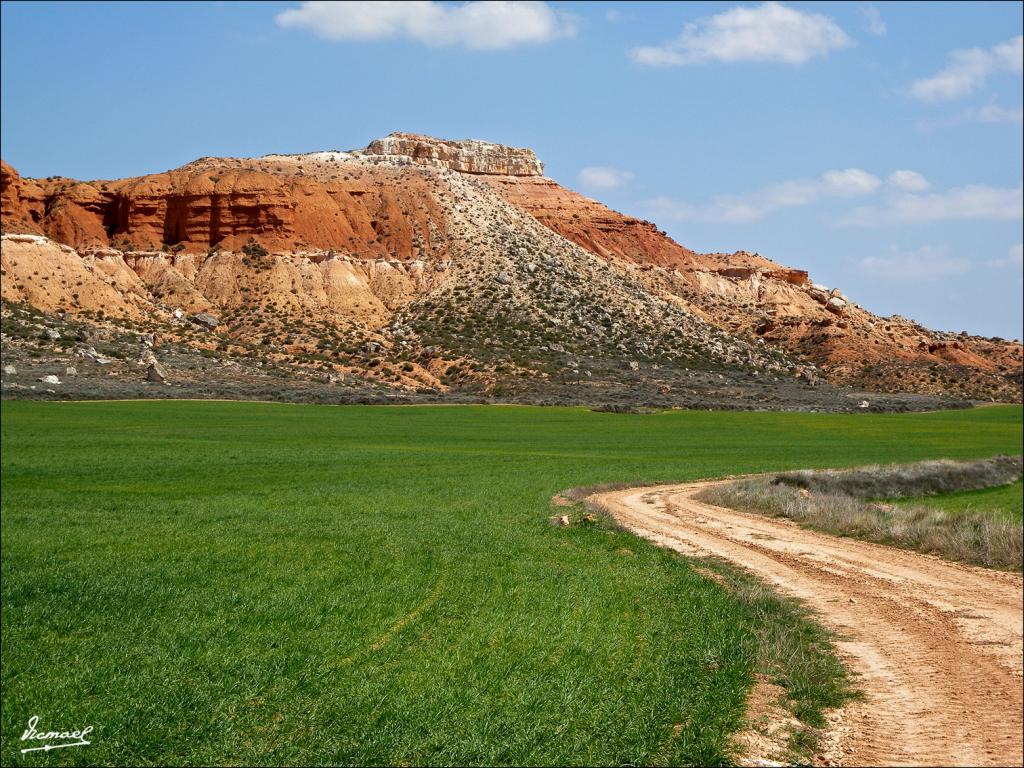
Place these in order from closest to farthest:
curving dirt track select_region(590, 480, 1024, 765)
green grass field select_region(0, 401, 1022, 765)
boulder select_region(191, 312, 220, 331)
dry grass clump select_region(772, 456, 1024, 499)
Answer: curving dirt track select_region(590, 480, 1024, 765), green grass field select_region(0, 401, 1022, 765), dry grass clump select_region(772, 456, 1024, 499), boulder select_region(191, 312, 220, 331)

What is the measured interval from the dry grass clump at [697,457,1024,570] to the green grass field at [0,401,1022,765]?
6407mm

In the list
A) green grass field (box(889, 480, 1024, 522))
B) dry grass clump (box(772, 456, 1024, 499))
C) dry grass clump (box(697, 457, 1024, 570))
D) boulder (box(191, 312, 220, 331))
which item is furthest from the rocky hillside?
green grass field (box(889, 480, 1024, 522))

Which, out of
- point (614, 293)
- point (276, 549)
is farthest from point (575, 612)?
point (614, 293)

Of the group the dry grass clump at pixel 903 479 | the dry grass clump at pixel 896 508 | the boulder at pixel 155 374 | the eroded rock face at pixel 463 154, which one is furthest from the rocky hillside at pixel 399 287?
the dry grass clump at pixel 896 508

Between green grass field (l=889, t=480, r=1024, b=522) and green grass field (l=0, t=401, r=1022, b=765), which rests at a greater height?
green grass field (l=889, t=480, r=1024, b=522)

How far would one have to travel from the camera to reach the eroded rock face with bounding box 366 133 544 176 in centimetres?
14738

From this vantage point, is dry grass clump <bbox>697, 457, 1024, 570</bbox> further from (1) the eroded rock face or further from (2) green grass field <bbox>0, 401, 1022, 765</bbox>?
(1) the eroded rock face

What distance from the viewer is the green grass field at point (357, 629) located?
11.1 m

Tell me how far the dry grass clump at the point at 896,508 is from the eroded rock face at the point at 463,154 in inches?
4418

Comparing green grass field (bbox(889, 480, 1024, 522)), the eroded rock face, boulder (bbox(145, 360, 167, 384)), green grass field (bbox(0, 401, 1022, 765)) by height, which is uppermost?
the eroded rock face

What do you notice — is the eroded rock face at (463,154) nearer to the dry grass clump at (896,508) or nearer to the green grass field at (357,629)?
the dry grass clump at (896,508)

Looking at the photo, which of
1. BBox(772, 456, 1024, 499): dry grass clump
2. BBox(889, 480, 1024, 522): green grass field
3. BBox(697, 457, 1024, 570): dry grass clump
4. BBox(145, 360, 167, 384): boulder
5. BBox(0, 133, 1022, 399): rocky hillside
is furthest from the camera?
BBox(0, 133, 1022, 399): rocky hillside

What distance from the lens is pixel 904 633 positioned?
1501 cm

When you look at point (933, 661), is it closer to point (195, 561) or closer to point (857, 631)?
point (857, 631)
